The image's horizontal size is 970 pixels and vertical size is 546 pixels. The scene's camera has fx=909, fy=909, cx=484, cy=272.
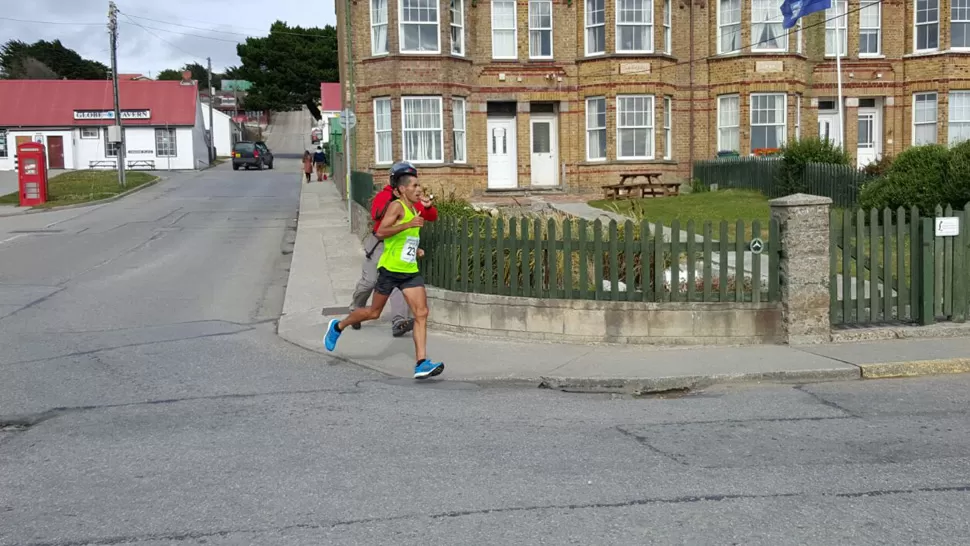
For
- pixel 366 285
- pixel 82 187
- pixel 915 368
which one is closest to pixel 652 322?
pixel 915 368

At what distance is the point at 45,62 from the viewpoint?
95.2 m

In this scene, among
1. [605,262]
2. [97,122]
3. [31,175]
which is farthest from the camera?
[97,122]

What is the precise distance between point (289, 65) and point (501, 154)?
52.7 metres

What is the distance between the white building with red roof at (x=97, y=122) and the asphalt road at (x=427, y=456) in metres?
49.7

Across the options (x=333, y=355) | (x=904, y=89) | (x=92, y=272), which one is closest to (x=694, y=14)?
(x=904, y=89)

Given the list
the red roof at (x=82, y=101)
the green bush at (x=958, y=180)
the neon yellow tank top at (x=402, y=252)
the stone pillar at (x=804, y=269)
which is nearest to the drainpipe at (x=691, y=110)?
the green bush at (x=958, y=180)

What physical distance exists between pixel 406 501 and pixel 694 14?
2546 centimetres

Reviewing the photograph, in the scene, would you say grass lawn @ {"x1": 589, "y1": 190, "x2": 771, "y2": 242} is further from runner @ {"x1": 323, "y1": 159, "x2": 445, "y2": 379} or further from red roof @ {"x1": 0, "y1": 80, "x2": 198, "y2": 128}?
red roof @ {"x1": 0, "y1": 80, "x2": 198, "y2": 128}

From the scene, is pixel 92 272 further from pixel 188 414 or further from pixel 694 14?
pixel 694 14

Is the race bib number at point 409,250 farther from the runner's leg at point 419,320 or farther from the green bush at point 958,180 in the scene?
the green bush at point 958,180

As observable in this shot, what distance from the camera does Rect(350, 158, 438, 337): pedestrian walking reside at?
867cm

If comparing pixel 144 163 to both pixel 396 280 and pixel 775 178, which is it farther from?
pixel 396 280

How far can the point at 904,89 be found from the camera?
95.2ft

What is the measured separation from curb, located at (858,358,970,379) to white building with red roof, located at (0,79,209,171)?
2131 inches
